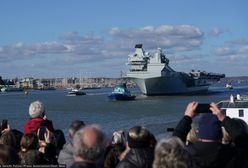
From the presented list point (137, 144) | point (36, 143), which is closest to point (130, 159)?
point (137, 144)

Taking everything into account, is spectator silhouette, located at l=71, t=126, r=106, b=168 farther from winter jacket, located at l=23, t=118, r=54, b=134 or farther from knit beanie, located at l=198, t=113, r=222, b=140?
winter jacket, located at l=23, t=118, r=54, b=134

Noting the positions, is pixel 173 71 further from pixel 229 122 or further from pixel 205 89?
pixel 229 122

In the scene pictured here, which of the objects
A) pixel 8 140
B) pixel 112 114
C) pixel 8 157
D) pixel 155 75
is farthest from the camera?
pixel 155 75

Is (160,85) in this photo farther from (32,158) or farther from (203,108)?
(203,108)

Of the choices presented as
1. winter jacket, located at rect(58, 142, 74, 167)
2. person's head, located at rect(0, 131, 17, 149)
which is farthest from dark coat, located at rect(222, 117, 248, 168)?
person's head, located at rect(0, 131, 17, 149)

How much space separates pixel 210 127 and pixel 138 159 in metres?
0.72

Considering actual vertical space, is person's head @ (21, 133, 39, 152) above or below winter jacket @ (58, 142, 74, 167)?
Answer: above

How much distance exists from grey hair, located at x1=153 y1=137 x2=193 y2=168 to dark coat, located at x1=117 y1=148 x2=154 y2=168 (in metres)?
0.78

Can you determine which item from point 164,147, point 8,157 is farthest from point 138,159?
point 8,157

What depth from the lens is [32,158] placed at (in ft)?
18.6

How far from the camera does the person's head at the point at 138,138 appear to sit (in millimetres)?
5141

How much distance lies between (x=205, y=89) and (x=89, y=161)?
397 feet

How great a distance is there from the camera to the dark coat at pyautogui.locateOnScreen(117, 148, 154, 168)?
196 inches

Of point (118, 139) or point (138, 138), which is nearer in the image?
point (138, 138)
